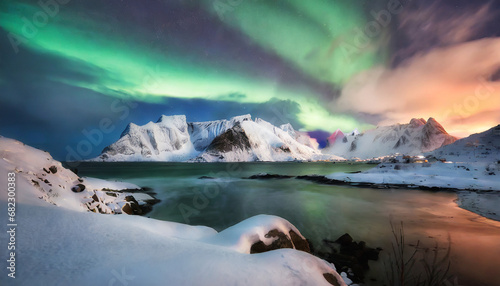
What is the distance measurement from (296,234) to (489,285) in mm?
6358

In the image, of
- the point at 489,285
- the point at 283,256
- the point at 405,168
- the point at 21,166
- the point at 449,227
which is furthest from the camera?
the point at 405,168

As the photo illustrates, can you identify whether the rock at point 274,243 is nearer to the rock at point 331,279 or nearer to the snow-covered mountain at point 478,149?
the rock at point 331,279

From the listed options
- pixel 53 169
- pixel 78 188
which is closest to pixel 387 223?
pixel 78 188

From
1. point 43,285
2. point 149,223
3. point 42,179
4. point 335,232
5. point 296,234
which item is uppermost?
point 42,179

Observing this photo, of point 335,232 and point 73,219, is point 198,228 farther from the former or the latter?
point 335,232

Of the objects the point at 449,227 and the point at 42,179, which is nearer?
the point at 42,179

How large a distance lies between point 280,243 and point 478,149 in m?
67.9

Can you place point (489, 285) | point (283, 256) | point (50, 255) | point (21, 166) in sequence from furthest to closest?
1. point (21, 166)
2. point (489, 285)
3. point (283, 256)
4. point (50, 255)

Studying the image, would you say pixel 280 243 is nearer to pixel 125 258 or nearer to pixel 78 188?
pixel 125 258

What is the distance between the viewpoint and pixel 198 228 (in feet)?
24.9

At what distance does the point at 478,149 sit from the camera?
4653 cm

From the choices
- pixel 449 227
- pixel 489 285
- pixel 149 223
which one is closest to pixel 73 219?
pixel 149 223

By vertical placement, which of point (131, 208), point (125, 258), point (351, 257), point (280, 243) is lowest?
point (351, 257)

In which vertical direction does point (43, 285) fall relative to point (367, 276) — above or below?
above
